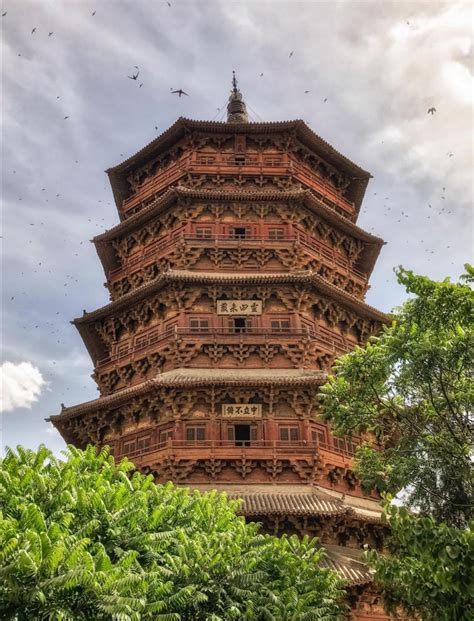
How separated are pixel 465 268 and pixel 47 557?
863 centimetres

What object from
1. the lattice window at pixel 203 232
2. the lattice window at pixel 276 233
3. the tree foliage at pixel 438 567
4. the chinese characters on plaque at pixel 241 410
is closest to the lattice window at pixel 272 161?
the lattice window at pixel 276 233

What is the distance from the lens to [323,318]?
2325cm

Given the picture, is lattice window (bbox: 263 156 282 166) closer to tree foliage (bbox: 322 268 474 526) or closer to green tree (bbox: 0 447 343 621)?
tree foliage (bbox: 322 268 474 526)

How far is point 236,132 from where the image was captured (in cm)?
2631

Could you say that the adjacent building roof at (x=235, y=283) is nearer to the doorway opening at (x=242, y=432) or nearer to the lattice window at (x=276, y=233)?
the lattice window at (x=276, y=233)

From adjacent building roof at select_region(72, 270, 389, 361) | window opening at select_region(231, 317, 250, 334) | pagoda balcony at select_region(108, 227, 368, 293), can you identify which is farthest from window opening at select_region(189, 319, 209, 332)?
pagoda balcony at select_region(108, 227, 368, 293)

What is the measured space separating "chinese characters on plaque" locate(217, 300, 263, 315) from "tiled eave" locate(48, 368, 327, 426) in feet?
7.97

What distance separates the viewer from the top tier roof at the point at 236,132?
25.9 metres

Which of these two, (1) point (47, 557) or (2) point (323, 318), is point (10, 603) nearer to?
(1) point (47, 557)

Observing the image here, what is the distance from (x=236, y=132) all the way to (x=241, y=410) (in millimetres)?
13238

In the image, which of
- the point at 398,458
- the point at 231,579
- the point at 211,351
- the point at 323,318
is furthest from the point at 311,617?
the point at 323,318

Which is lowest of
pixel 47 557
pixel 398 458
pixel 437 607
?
pixel 437 607

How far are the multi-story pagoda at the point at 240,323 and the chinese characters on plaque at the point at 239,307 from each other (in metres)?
0.05

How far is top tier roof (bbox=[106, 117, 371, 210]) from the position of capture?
25938 millimetres
